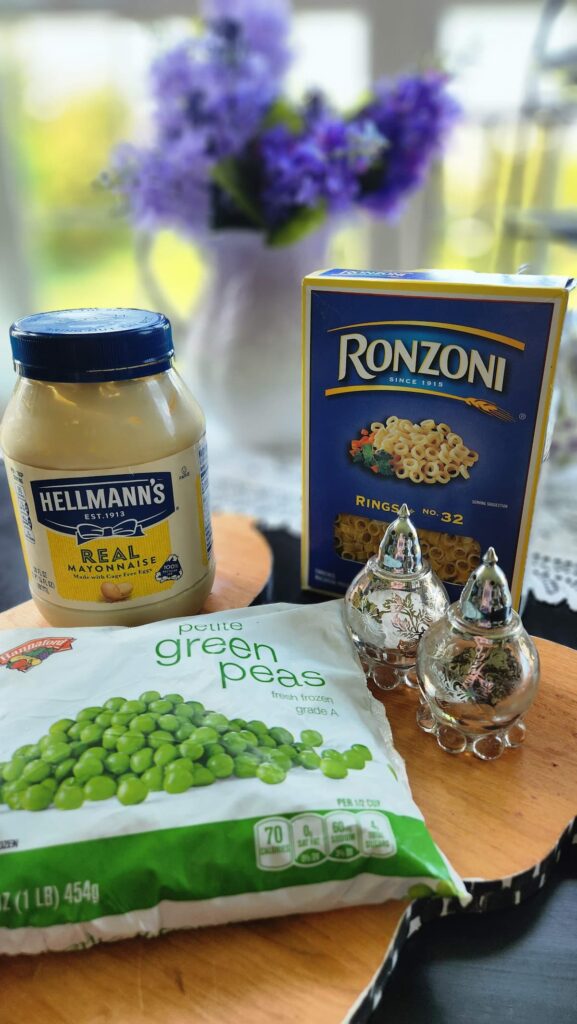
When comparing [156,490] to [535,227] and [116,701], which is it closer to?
[116,701]

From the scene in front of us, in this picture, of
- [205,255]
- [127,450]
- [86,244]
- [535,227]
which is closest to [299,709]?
[127,450]

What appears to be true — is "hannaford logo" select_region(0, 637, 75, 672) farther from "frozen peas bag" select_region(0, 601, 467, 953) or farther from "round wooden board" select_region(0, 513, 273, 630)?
"round wooden board" select_region(0, 513, 273, 630)

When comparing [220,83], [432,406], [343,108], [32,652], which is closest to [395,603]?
[432,406]

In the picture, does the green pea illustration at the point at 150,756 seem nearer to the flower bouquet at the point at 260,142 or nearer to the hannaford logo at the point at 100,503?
the hannaford logo at the point at 100,503

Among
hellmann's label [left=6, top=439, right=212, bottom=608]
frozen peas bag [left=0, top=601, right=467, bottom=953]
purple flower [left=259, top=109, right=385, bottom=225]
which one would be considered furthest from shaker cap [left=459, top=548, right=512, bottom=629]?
purple flower [left=259, top=109, right=385, bottom=225]

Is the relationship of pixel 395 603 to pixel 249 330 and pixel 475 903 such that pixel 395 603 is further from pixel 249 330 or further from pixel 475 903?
pixel 249 330

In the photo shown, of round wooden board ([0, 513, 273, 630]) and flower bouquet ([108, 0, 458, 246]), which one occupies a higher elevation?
flower bouquet ([108, 0, 458, 246])

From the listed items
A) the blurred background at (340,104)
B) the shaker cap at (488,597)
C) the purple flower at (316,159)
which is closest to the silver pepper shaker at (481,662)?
the shaker cap at (488,597)
